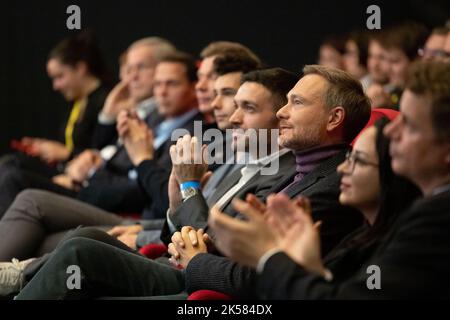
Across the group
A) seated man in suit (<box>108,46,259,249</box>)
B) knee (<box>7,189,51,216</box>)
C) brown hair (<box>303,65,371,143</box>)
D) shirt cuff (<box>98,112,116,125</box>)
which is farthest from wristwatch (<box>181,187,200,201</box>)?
shirt cuff (<box>98,112,116,125</box>)

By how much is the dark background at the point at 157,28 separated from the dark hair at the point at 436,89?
352 centimetres

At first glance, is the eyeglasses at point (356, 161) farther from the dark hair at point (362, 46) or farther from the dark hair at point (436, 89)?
the dark hair at point (362, 46)

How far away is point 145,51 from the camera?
17.1 feet

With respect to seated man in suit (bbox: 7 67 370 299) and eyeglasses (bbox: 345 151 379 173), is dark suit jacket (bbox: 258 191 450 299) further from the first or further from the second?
seated man in suit (bbox: 7 67 370 299)

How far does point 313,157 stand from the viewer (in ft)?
8.95

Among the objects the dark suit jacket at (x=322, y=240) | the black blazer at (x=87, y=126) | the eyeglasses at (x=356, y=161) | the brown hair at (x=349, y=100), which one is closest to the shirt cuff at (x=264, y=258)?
the eyeglasses at (x=356, y=161)

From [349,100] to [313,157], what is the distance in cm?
20

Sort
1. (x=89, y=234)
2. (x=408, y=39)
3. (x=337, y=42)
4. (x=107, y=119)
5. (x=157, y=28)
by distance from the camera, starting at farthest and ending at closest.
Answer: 1. (x=157, y=28)
2. (x=337, y=42)
3. (x=107, y=119)
4. (x=408, y=39)
5. (x=89, y=234)

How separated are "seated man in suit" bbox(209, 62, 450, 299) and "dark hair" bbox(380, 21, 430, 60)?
8.49ft

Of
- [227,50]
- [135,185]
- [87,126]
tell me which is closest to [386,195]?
[227,50]

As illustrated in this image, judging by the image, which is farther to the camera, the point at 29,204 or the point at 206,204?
the point at 29,204

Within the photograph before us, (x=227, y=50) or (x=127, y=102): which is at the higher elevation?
(x=227, y=50)

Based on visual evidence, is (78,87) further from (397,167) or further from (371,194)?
(397,167)

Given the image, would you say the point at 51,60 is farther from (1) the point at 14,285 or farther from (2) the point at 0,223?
(1) the point at 14,285
